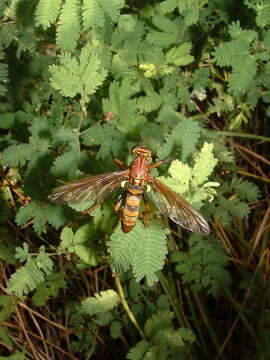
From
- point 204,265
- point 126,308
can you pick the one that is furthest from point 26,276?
point 204,265

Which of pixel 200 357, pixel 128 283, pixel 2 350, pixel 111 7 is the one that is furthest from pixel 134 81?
pixel 2 350

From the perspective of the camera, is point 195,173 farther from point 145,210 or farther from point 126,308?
point 126,308

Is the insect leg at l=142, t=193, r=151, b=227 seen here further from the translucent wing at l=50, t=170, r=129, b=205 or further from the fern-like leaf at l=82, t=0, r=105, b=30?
the fern-like leaf at l=82, t=0, r=105, b=30

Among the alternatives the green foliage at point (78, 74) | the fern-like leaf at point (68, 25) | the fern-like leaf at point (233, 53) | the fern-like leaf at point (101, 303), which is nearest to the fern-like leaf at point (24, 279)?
the fern-like leaf at point (101, 303)

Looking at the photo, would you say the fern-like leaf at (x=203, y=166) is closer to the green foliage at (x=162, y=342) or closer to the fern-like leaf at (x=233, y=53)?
the fern-like leaf at (x=233, y=53)

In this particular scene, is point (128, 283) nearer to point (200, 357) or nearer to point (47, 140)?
point (200, 357)


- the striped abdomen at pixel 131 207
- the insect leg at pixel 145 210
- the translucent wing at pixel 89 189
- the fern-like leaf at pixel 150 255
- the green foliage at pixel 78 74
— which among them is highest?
the green foliage at pixel 78 74
